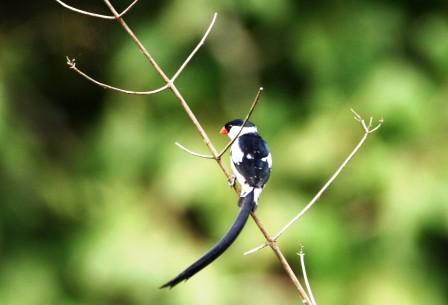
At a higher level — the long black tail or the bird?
the bird

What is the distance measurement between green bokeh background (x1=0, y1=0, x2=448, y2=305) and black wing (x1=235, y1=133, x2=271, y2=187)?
7.79 feet

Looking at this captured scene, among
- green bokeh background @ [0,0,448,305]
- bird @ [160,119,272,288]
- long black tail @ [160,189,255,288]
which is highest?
green bokeh background @ [0,0,448,305]

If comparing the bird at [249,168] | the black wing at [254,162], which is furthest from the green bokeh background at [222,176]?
the black wing at [254,162]

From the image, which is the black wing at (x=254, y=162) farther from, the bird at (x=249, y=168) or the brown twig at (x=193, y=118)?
the brown twig at (x=193, y=118)

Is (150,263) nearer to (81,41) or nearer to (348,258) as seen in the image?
(348,258)

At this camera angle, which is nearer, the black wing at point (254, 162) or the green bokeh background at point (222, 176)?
the black wing at point (254, 162)

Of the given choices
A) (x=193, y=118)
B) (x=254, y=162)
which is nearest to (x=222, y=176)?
(x=254, y=162)

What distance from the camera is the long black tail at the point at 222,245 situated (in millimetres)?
1978

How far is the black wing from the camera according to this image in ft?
9.79

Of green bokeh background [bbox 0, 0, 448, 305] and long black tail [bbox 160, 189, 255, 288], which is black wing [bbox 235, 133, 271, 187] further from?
green bokeh background [bbox 0, 0, 448, 305]

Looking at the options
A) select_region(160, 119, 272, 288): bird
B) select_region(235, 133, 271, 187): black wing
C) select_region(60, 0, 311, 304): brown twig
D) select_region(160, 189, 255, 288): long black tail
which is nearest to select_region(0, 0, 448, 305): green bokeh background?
select_region(160, 119, 272, 288): bird

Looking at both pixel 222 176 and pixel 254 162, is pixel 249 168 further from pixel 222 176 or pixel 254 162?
pixel 222 176

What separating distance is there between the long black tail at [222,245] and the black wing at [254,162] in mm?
155

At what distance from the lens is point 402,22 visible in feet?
20.5
